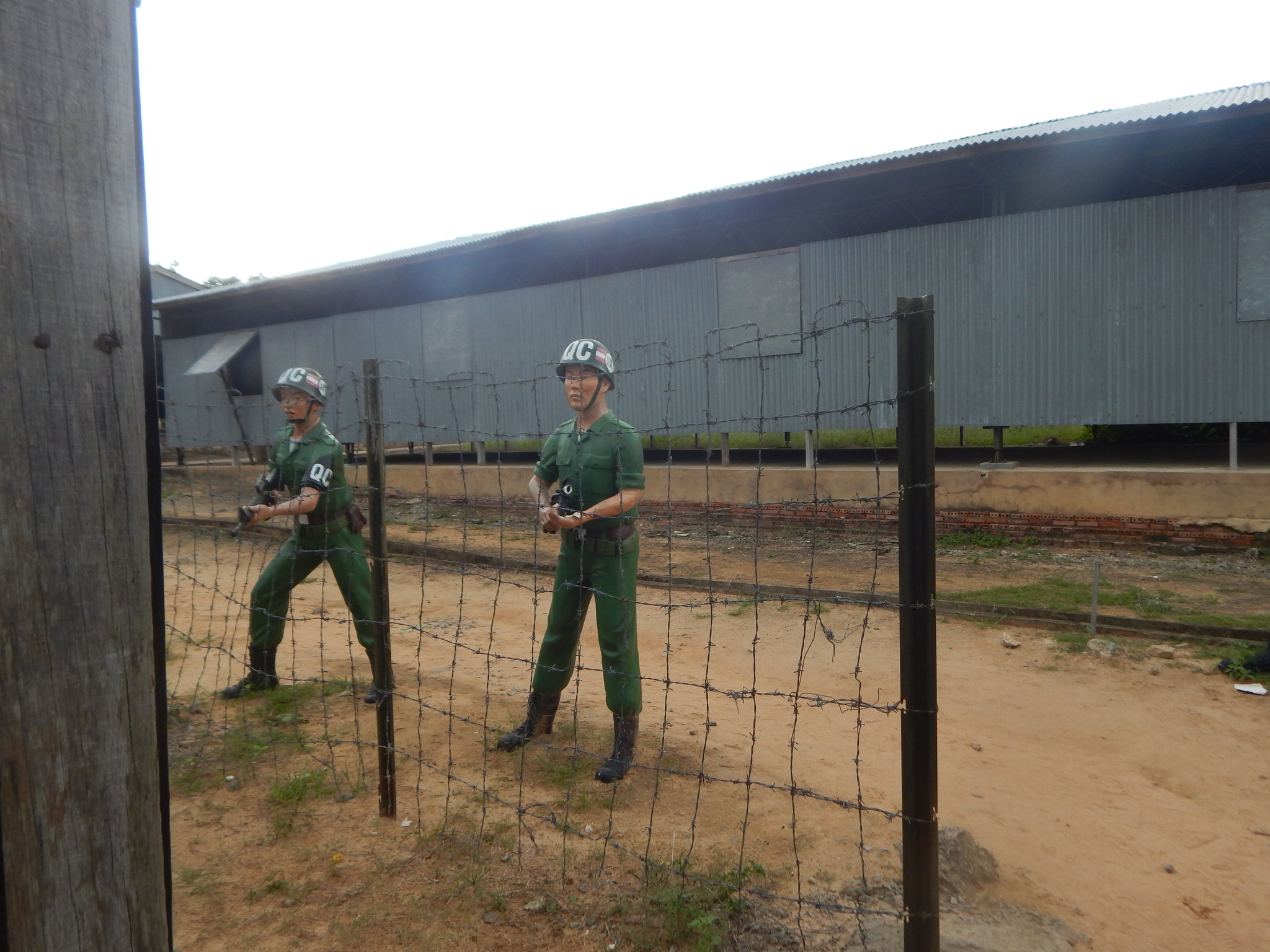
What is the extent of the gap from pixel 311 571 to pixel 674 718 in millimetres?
2523

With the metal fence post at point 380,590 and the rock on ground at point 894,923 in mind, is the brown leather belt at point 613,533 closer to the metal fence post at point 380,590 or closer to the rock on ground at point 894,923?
the metal fence post at point 380,590

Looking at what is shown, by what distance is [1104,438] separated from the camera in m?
18.2

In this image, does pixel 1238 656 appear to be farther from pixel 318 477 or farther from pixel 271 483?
pixel 271 483

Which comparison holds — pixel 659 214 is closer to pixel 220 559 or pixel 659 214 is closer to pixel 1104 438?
pixel 220 559

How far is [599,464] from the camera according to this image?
168 inches

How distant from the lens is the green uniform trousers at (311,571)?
5.39 metres

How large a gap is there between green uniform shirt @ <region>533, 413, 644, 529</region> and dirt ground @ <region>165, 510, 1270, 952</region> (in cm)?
48

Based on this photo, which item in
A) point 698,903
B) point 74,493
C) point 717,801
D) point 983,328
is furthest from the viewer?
point 983,328

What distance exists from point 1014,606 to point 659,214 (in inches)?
326

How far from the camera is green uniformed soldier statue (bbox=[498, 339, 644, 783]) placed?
4.13m

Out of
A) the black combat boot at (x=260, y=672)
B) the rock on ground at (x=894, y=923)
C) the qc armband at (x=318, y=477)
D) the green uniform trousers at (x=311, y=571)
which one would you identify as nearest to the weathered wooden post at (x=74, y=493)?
the rock on ground at (x=894, y=923)

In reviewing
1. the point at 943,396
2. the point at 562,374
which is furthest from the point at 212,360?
the point at 562,374

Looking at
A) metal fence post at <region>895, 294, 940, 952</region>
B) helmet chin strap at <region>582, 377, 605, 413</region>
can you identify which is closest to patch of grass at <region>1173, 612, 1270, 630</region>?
helmet chin strap at <region>582, 377, 605, 413</region>

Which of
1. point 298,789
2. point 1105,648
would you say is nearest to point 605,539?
point 298,789
